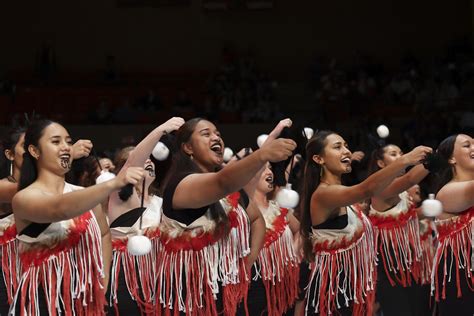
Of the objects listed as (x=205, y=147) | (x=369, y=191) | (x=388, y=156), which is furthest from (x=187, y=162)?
(x=388, y=156)

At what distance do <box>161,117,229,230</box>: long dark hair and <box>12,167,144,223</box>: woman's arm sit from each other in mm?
749

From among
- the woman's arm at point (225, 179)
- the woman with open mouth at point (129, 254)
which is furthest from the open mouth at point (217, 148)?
the woman with open mouth at point (129, 254)

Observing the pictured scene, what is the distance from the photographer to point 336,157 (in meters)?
5.01

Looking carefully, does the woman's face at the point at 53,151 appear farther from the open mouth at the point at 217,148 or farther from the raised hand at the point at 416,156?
the raised hand at the point at 416,156

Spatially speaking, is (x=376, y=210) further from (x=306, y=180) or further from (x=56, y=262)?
(x=56, y=262)

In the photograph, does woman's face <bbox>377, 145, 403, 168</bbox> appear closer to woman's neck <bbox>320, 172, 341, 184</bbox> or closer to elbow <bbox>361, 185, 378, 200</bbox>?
woman's neck <bbox>320, 172, 341, 184</bbox>

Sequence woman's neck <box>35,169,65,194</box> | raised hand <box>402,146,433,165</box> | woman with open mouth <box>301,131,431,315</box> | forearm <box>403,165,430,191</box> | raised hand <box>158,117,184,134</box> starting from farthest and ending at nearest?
1. forearm <box>403,165,430,191</box>
2. woman with open mouth <box>301,131,431,315</box>
3. raised hand <box>158,117,184,134</box>
4. raised hand <box>402,146,433,165</box>
5. woman's neck <box>35,169,65,194</box>

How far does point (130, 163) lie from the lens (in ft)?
15.1

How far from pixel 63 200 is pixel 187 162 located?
914mm

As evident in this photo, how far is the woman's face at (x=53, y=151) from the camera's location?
152 inches

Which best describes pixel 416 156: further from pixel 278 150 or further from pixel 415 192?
pixel 415 192

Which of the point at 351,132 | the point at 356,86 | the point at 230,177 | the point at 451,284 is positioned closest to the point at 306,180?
the point at 451,284

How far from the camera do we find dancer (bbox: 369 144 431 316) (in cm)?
597

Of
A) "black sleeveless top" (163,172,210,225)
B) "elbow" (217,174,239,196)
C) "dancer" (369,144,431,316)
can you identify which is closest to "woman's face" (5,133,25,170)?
"black sleeveless top" (163,172,210,225)
